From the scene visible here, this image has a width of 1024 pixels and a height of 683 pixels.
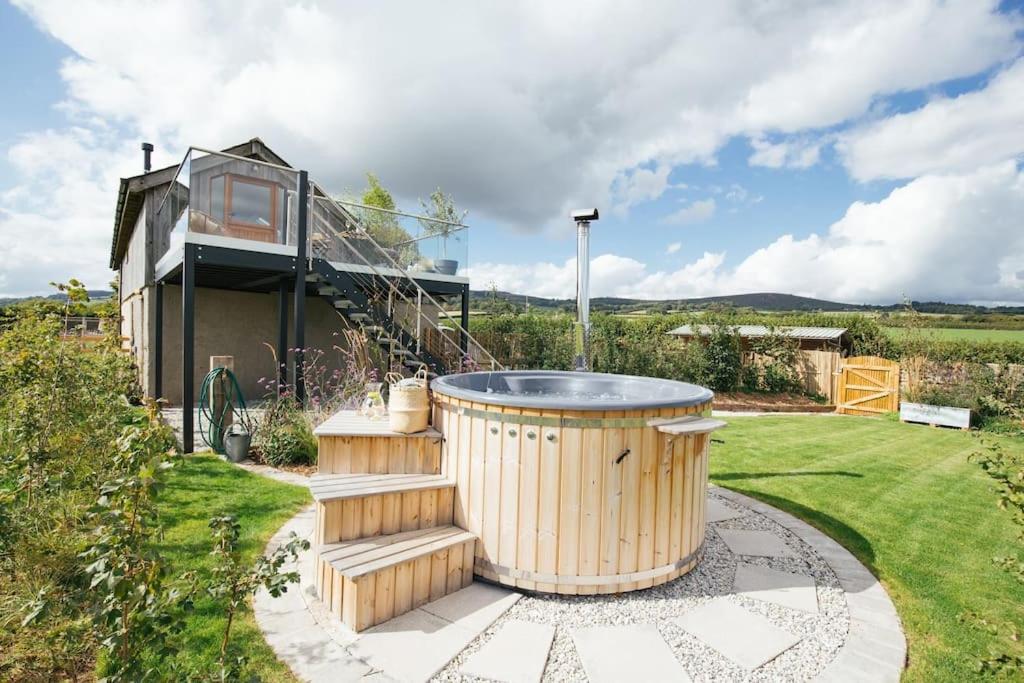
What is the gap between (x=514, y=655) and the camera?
249 cm

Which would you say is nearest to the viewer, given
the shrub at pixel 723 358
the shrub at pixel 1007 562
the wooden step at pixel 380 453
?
the shrub at pixel 1007 562

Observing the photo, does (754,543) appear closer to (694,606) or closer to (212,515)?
(694,606)

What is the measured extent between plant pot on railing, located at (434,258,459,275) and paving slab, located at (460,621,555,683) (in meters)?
8.83

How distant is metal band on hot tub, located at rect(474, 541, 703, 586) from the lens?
3053mm

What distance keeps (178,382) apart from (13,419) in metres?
7.41

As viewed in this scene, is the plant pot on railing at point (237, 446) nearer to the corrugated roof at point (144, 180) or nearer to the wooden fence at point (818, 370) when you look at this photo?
the corrugated roof at point (144, 180)

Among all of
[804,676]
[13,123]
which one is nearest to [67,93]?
[13,123]

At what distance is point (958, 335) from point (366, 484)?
1744 cm

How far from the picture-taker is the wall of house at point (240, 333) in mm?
10172

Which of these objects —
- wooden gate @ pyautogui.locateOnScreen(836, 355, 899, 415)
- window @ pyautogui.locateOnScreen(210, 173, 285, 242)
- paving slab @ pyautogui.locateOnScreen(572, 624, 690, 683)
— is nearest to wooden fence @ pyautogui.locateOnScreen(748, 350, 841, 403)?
wooden gate @ pyautogui.locateOnScreen(836, 355, 899, 415)

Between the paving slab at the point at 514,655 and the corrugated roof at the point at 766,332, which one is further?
the corrugated roof at the point at 766,332

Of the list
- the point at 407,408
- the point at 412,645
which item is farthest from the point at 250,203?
the point at 412,645

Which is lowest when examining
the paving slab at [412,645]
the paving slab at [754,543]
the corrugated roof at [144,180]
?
the paving slab at [754,543]

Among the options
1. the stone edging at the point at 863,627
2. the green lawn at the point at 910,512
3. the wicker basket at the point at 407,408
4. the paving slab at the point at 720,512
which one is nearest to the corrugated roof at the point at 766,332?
the green lawn at the point at 910,512
